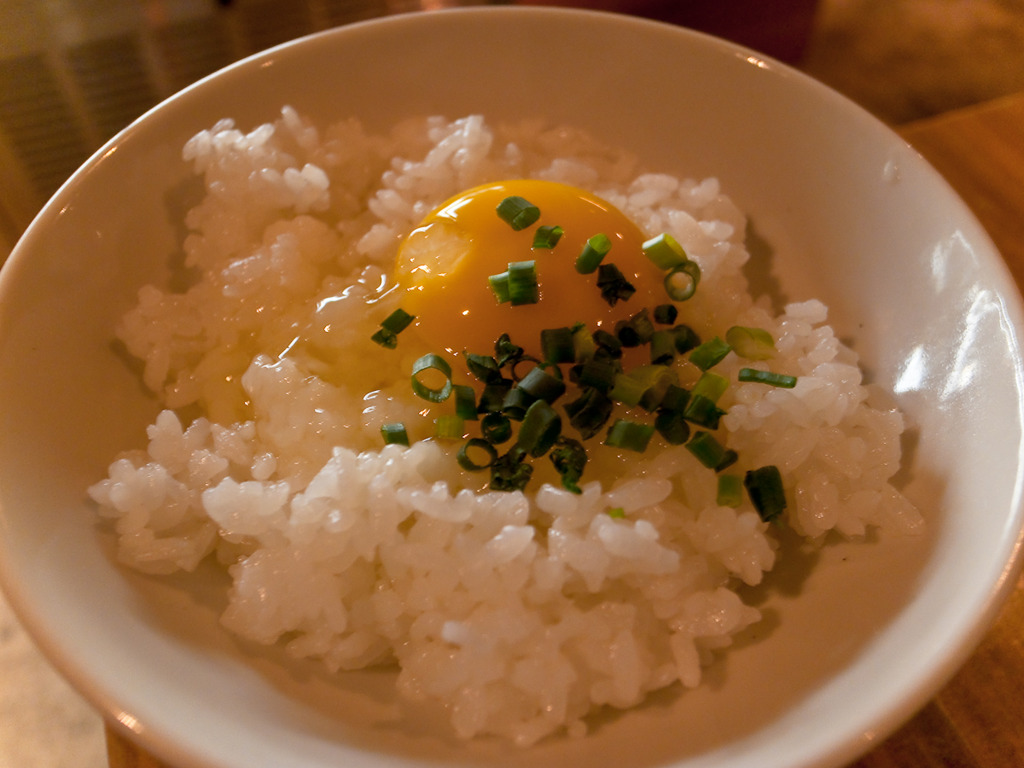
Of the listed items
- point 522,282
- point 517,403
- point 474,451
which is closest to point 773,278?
point 522,282

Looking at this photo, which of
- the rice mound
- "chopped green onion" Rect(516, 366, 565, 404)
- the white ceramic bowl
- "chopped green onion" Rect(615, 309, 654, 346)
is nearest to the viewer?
the white ceramic bowl

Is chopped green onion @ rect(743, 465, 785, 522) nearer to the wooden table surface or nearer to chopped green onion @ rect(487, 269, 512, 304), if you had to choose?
the wooden table surface

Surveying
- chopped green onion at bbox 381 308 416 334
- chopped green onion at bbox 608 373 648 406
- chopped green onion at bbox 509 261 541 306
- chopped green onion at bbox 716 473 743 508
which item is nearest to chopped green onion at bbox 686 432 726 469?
chopped green onion at bbox 716 473 743 508

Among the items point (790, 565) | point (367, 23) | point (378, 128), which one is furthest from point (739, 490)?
point (367, 23)

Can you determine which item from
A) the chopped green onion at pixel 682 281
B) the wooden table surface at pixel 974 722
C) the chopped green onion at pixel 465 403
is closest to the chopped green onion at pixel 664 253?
the chopped green onion at pixel 682 281

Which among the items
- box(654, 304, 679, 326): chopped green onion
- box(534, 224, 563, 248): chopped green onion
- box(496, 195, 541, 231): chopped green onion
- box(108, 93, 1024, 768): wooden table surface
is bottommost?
box(108, 93, 1024, 768): wooden table surface

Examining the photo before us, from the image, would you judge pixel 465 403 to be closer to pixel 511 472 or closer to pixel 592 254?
pixel 511 472

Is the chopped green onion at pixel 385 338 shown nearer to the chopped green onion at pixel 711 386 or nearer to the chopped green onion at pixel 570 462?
the chopped green onion at pixel 570 462
